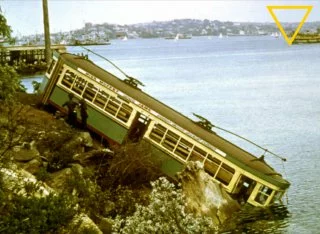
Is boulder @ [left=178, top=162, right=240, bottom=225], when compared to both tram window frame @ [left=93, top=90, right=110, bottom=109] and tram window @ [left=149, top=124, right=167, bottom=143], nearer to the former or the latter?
tram window @ [left=149, top=124, right=167, bottom=143]

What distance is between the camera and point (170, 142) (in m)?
25.9

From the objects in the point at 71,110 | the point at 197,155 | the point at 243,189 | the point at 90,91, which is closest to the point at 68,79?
the point at 90,91

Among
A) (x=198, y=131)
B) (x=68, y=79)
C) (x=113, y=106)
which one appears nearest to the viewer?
(x=198, y=131)

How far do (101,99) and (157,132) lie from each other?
3400 millimetres

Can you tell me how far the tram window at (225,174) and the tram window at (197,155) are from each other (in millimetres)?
1004

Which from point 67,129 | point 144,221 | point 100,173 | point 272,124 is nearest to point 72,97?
point 67,129

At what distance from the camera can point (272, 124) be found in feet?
181

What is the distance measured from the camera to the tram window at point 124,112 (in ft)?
87.7

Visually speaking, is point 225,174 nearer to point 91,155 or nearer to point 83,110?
point 91,155

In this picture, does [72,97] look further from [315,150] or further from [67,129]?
[315,150]

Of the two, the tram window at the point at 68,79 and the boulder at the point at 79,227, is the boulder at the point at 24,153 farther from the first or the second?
the tram window at the point at 68,79

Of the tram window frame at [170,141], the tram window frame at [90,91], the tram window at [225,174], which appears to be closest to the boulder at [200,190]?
the tram window at [225,174]

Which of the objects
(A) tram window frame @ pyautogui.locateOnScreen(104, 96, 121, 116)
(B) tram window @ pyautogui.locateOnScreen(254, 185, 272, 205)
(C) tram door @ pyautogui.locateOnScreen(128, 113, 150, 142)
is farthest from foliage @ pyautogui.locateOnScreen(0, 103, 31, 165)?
(B) tram window @ pyautogui.locateOnScreen(254, 185, 272, 205)

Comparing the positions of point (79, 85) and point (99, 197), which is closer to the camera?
point (99, 197)
